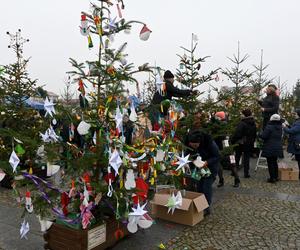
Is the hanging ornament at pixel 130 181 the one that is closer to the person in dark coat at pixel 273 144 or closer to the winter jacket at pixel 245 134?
the winter jacket at pixel 245 134

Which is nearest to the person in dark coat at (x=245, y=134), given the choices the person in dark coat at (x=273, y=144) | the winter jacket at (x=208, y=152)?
the person in dark coat at (x=273, y=144)

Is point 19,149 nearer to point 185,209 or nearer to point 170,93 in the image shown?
point 185,209

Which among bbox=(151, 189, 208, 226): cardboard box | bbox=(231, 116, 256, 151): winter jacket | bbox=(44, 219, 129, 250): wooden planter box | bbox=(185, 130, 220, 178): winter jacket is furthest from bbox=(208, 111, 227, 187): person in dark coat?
bbox=(44, 219, 129, 250): wooden planter box

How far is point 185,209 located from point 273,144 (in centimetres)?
394

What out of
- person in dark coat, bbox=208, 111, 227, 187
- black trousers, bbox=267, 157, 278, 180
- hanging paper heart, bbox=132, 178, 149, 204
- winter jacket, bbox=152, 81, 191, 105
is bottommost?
black trousers, bbox=267, 157, 278, 180

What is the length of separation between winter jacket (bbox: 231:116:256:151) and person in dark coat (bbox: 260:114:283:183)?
359 mm

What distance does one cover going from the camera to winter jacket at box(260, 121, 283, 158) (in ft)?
26.9

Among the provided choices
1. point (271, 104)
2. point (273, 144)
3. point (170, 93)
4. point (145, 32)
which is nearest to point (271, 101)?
point (271, 104)

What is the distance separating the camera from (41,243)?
4.72 m

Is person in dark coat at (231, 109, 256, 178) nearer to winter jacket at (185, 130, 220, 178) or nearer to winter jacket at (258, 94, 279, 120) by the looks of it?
winter jacket at (258, 94, 279, 120)

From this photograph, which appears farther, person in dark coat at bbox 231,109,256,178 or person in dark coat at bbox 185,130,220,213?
person in dark coat at bbox 231,109,256,178

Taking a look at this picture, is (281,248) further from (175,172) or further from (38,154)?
(38,154)

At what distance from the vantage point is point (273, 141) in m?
8.27

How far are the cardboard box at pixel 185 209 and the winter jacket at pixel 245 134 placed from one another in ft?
10.7
